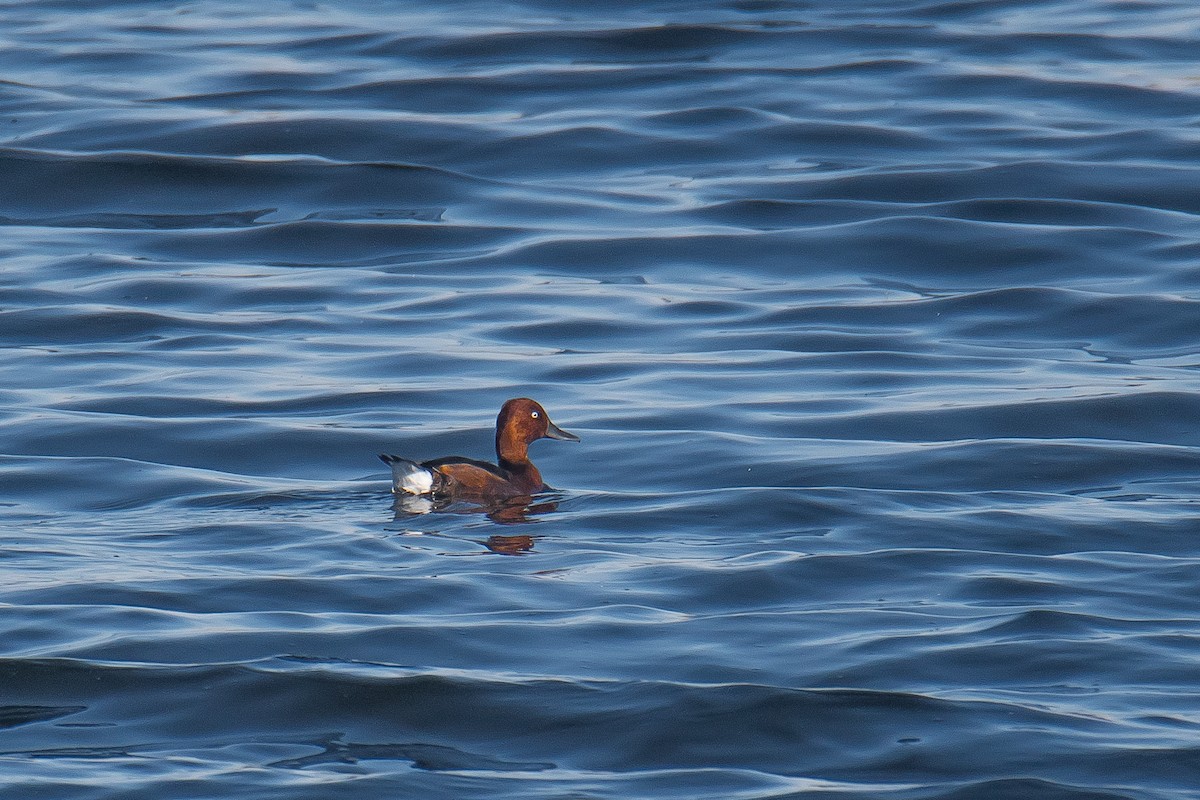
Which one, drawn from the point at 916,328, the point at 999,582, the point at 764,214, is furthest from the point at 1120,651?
the point at 764,214

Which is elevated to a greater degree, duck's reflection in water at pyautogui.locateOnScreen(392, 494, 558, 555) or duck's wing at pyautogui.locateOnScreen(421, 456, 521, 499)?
duck's wing at pyautogui.locateOnScreen(421, 456, 521, 499)

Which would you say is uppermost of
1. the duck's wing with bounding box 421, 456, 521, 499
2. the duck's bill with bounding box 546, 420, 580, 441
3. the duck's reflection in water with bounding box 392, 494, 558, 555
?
the duck's bill with bounding box 546, 420, 580, 441

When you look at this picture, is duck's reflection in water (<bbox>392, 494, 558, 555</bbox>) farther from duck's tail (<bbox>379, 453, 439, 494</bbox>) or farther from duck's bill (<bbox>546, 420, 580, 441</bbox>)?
duck's bill (<bbox>546, 420, 580, 441</bbox>)

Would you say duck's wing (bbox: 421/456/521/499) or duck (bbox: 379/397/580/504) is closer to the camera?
duck (bbox: 379/397/580/504)

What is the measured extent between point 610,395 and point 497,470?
232cm

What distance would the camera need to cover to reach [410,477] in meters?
10.3

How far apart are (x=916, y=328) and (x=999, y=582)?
254 inches

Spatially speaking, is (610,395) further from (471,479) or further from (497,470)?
(471,479)

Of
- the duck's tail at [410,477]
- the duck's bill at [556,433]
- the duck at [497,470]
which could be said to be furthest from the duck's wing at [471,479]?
the duck's bill at [556,433]

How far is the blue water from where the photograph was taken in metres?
7.11

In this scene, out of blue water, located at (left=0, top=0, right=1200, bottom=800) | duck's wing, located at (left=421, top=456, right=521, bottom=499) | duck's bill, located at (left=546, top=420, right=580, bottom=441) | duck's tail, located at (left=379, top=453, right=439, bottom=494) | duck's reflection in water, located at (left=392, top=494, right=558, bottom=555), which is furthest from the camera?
duck's bill, located at (left=546, top=420, right=580, bottom=441)

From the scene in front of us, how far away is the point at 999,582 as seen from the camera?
8.71 metres

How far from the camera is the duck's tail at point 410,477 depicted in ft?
33.9

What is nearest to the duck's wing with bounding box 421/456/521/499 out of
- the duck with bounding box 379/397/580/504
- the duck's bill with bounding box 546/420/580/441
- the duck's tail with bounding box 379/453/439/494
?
the duck with bounding box 379/397/580/504
